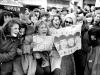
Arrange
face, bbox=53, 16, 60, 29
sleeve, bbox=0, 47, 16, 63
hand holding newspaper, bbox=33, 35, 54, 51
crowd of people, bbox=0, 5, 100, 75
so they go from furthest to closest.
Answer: face, bbox=53, 16, 60, 29 < hand holding newspaper, bbox=33, 35, 54, 51 < crowd of people, bbox=0, 5, 100, 75 < sleeve, bbox=0, 47, 16, 63

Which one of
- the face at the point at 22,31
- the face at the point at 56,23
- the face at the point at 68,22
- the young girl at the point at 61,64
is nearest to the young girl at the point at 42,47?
the young girl at the point at 61,64

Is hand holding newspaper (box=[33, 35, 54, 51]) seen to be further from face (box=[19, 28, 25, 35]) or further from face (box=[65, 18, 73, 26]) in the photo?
face (box=[65, 18, 73, 26])

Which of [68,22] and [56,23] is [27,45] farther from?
[56,23]

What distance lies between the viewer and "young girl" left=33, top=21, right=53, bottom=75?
11.2 feet

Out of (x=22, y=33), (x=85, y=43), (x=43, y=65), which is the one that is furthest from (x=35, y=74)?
(x=85, y=43)

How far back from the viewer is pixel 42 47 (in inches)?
134

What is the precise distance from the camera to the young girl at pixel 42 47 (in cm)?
341

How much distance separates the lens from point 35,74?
11.7ft

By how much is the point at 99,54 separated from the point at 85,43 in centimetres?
39

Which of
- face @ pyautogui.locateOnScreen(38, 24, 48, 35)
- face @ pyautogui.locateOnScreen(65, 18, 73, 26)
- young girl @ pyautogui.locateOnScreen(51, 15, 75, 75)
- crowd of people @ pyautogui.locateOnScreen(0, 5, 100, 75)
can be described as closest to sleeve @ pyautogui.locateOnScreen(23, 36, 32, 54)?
crowd of people @ pyautogui.locateOnScreen(0, 5, 100, 75)

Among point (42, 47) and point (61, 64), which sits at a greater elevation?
point (42, 47)

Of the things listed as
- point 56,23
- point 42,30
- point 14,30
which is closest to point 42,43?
point 42,30

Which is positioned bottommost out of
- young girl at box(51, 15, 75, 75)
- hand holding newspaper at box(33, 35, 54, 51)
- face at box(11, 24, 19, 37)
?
young girl at box(51, 15, 75, 75)

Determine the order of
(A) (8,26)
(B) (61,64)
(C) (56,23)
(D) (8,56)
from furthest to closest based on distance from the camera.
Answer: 1. (C) (56,23)
2. (B) (61,64)
3. (A) (8,26)
4. (D) (8,56)
